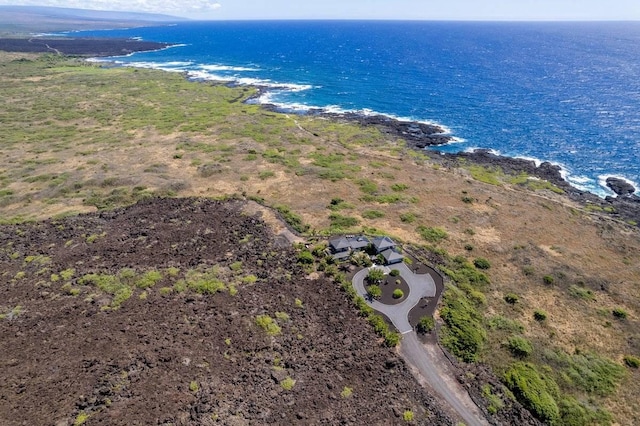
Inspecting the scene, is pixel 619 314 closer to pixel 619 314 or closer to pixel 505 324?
pixel 619 314

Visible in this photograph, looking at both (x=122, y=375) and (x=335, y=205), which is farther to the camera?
(x=335, y=205)

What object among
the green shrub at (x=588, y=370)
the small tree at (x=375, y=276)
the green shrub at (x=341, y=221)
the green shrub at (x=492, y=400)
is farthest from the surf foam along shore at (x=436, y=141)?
the green shrub at (x=492, y=400)

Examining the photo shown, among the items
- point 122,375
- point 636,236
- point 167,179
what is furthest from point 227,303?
point 636,236

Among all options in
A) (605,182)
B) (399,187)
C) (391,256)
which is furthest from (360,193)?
(605,182)

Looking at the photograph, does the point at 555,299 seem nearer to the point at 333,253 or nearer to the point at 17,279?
the point at 333,253

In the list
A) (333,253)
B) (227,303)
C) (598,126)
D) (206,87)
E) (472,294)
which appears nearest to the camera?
(227,303)

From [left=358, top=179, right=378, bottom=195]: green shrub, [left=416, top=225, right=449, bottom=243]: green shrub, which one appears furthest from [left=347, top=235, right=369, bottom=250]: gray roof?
[left=358, top=179, right=378, bottom=195]: green shrub

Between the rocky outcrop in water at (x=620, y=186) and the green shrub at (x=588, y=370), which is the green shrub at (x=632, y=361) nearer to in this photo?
the green shrub at (x=588, y=370)
